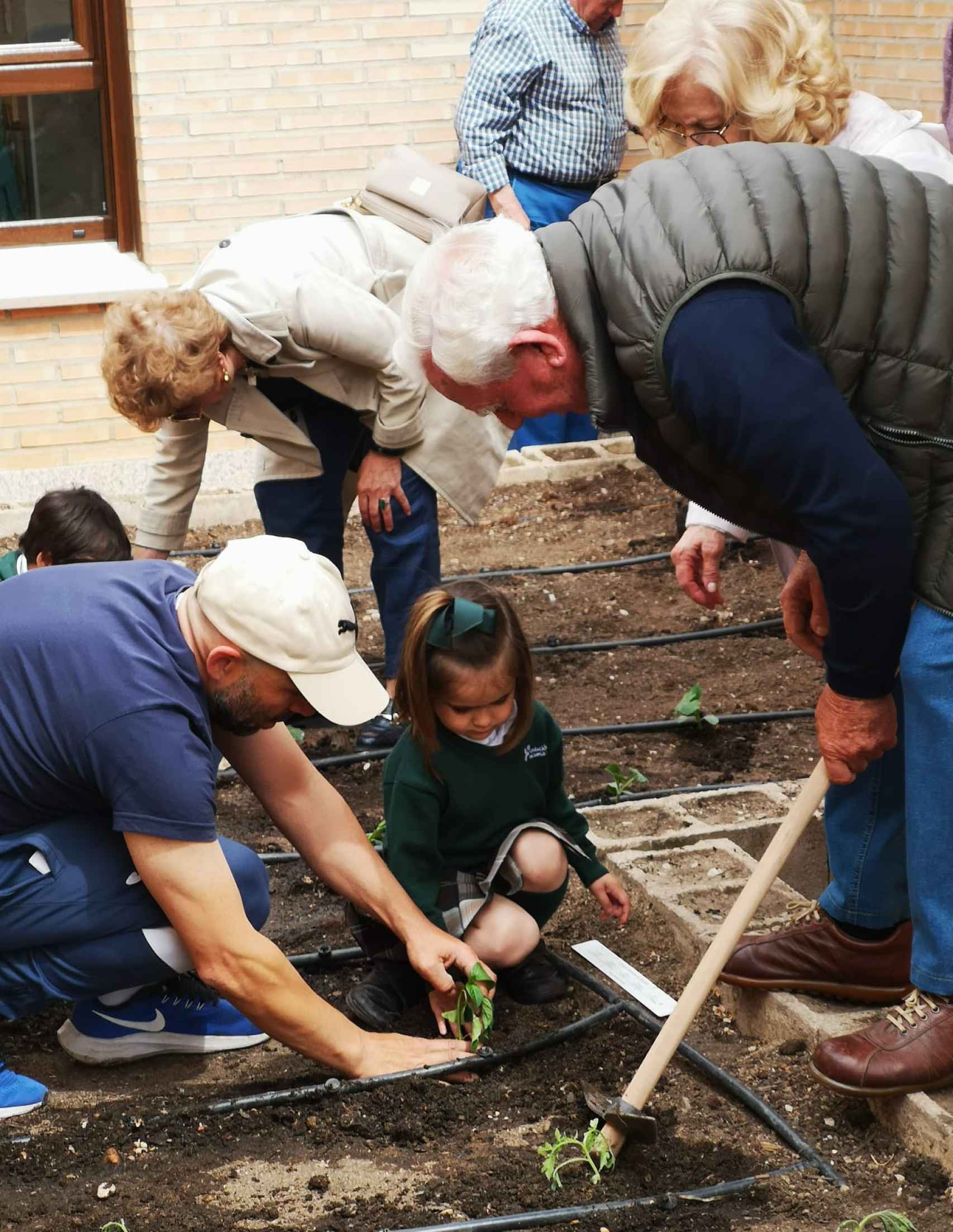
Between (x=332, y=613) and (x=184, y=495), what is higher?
(x=332, y=613)

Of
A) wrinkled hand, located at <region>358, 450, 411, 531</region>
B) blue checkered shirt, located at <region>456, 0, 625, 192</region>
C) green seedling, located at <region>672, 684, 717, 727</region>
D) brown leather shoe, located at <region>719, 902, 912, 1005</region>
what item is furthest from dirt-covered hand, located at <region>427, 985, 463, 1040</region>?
blue checkered shirt, located at <region>456, 0, 625, 192</region>

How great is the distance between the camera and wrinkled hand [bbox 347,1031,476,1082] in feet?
9.85

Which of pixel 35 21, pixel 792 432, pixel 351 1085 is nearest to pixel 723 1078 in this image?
pixel 351 1085

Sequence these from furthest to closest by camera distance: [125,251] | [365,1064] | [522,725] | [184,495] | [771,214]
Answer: [125,251]
[184,495]
[522,725]
[365,1064]
[771,214]

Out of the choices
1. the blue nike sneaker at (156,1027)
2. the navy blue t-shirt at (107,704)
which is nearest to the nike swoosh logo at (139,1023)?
the blue nike sneaker at (156,1027)

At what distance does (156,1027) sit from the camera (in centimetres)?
329

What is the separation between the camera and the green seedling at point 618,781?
14.4 feet

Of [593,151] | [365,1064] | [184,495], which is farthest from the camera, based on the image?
[593,151]

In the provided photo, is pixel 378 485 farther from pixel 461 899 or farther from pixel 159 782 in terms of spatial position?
pixel 159 782

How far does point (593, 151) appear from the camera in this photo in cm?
670

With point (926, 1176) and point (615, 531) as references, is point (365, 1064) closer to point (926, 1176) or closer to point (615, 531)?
point (926, 1176)

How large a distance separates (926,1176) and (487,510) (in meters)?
4.98

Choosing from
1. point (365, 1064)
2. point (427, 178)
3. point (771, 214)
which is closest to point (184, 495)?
point (427, 178)

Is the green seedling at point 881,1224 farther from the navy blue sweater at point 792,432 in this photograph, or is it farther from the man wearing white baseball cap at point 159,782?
the navy blue sweater at point 792,432
